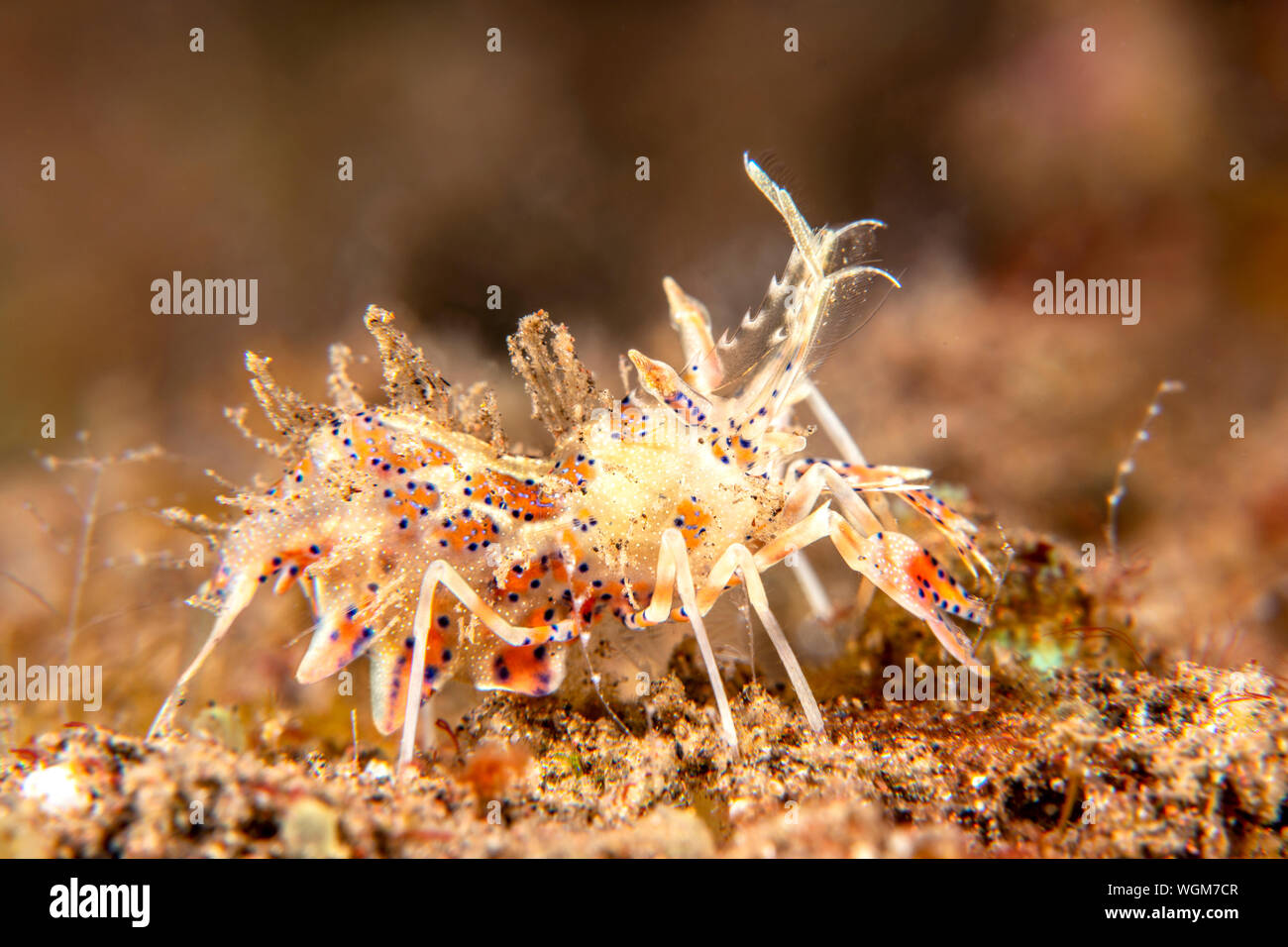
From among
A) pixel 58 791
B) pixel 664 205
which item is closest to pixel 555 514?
pixel 58 791

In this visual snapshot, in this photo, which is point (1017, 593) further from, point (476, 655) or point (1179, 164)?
point (1179, 164)

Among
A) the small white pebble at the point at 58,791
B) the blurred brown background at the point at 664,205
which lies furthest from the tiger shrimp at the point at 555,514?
the blurred brown background at the point at 664,205

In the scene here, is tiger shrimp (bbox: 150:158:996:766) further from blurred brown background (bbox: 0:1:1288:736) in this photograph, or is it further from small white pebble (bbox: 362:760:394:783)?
blurred brown background (bbox: 0:1:1288:736)

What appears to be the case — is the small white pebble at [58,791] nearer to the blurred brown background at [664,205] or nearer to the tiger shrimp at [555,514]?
the tiger shrimp at [555,514]

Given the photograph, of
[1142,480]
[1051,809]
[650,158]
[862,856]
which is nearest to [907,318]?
[1142,480]

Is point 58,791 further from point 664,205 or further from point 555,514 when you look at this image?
point 664,205

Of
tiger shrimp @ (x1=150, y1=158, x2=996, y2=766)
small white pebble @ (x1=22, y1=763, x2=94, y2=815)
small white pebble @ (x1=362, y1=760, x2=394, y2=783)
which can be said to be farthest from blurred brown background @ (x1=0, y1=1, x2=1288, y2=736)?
small white pebble @ (x1=22, y1=763, x2=94, y2=815)
